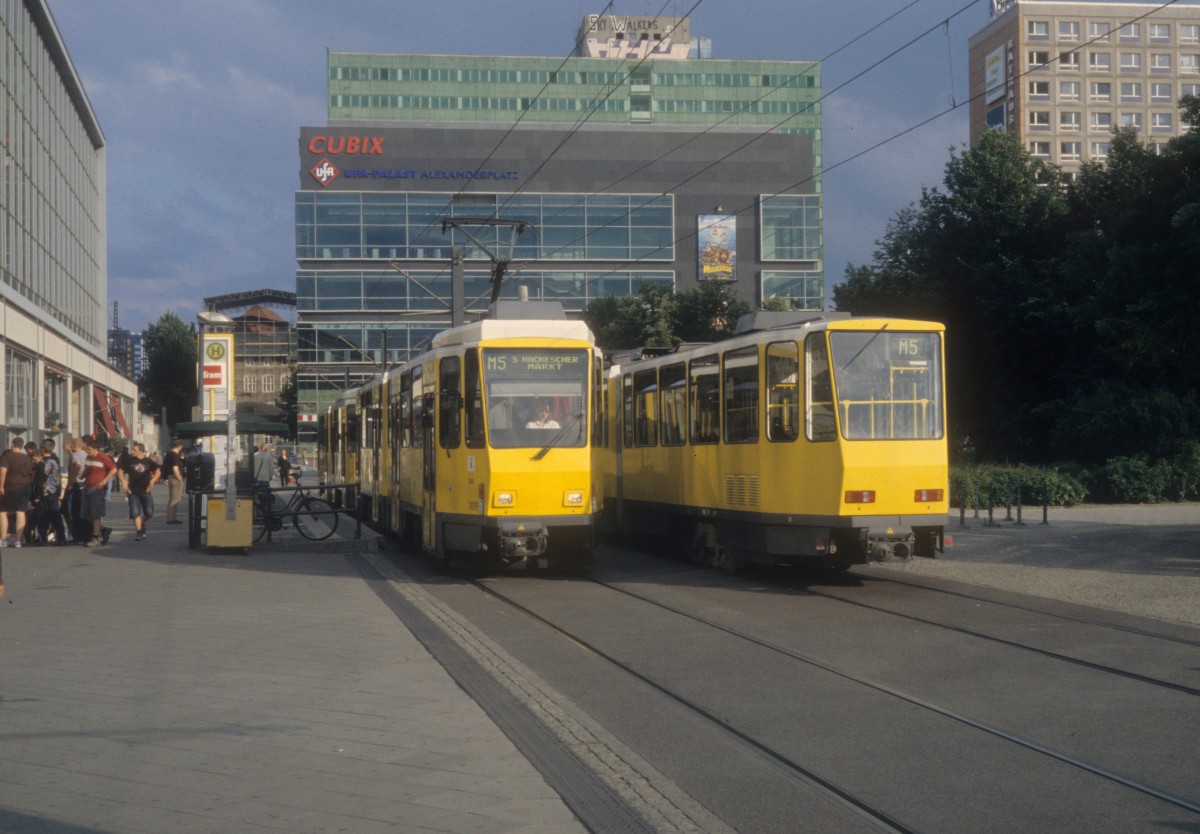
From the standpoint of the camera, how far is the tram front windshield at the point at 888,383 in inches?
594

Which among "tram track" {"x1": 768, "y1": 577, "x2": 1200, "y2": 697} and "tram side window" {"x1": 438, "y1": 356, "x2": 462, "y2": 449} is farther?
"tram side window" {"x1": 438, "y1": 356, "x2": 462, "y2": 449}

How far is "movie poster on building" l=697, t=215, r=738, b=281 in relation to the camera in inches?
3438

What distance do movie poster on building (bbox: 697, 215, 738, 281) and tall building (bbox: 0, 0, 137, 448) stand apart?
121 ft

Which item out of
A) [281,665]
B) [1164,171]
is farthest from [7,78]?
[281,665]

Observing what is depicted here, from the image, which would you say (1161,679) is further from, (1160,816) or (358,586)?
(358,586)

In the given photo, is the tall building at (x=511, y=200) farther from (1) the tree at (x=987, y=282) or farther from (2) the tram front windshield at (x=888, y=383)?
(2) the tram front windshield at (x=888, y=383)

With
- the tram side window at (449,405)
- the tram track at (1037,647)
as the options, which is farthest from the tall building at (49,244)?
the tram track at (1037,647)

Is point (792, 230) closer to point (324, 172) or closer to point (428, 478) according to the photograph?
point (324, 172)

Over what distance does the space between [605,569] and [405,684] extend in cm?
972

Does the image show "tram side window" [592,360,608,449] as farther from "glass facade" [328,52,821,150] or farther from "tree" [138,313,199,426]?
"tree" [138,313,199,426]

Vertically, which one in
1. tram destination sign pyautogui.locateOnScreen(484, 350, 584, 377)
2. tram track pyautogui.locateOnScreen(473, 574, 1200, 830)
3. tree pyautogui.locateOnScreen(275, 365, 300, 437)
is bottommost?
tram track pyautogui.locateOnScreen(473, 574, 1200, 830)

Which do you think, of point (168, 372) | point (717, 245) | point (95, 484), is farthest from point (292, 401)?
point (95, 484)

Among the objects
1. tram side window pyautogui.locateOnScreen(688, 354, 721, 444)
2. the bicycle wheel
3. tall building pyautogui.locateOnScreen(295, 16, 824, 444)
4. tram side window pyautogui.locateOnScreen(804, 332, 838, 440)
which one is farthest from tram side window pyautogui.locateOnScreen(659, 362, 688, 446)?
tall building pyautogui.locateOnScreen(295, 16, 824, 444)

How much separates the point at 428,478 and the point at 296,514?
647cm
